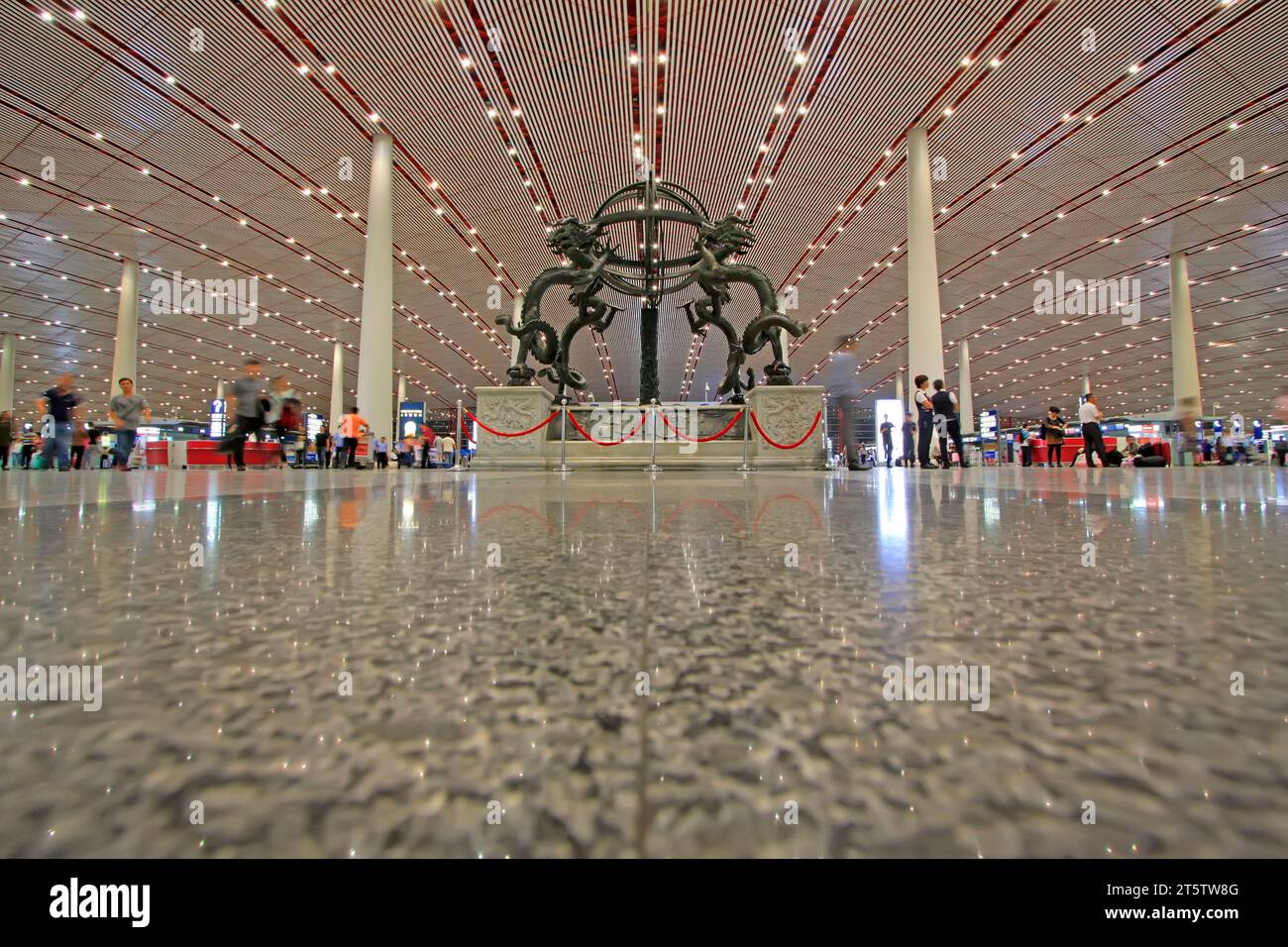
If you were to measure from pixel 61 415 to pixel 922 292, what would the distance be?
57.1 feet

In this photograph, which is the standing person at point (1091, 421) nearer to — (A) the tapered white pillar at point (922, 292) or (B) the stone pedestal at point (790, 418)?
(A) the tapered white pillar at point (922, 292)

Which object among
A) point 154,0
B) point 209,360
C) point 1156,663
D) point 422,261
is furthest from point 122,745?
point 209,360

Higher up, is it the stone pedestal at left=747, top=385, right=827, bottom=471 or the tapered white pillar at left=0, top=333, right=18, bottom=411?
the tapered white pillar at left=0, top=333, right=18, bottom=411

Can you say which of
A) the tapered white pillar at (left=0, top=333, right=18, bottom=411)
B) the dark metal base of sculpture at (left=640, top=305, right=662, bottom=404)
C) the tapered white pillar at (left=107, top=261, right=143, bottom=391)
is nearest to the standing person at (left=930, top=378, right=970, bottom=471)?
the dark metal base of sculpture at (left=640, top=305, right=662, bottom=404)

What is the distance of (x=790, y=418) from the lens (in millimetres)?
10297

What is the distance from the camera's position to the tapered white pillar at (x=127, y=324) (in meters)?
19.8

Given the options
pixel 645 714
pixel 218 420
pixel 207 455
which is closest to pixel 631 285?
pixel 645 714

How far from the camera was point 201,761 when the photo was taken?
28 cm

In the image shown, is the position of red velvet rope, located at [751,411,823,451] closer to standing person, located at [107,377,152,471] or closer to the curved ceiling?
the curved ceiling

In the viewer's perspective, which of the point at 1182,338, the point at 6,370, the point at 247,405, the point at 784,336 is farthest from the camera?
the point at 784,336

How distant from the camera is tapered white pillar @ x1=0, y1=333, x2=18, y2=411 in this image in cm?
2720

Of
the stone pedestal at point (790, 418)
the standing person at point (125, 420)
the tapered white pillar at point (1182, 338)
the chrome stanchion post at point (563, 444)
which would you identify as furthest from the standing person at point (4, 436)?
the tapered white pillar at point (1182, 338)

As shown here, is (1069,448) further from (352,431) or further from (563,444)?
(352,431)

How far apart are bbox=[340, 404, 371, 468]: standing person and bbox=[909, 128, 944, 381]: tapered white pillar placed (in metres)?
12.3
